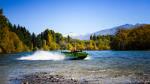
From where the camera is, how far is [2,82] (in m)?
35.3

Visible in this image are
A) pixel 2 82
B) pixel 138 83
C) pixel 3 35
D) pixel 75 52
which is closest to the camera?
pixel 138 83

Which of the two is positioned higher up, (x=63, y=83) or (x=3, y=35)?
(x=3, y=35)

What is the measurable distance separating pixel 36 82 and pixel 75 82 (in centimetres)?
367

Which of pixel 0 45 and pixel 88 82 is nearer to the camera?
pixel 88 82

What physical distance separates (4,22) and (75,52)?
109 m

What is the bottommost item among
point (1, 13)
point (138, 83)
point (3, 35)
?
point (138, 83)

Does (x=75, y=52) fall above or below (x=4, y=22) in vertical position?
below

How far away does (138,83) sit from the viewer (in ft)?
107

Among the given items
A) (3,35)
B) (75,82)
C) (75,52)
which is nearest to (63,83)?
(75,82)

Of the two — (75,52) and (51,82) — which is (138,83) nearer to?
(51,82)

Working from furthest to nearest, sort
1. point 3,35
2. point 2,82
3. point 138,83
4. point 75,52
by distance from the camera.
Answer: point 3,35 → point 75,52 → point 2,82 → point 138,83

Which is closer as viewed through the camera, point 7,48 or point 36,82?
point 36,82

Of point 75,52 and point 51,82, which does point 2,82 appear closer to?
point 51,82

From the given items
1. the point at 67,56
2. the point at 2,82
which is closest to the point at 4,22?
the point at 67,56
